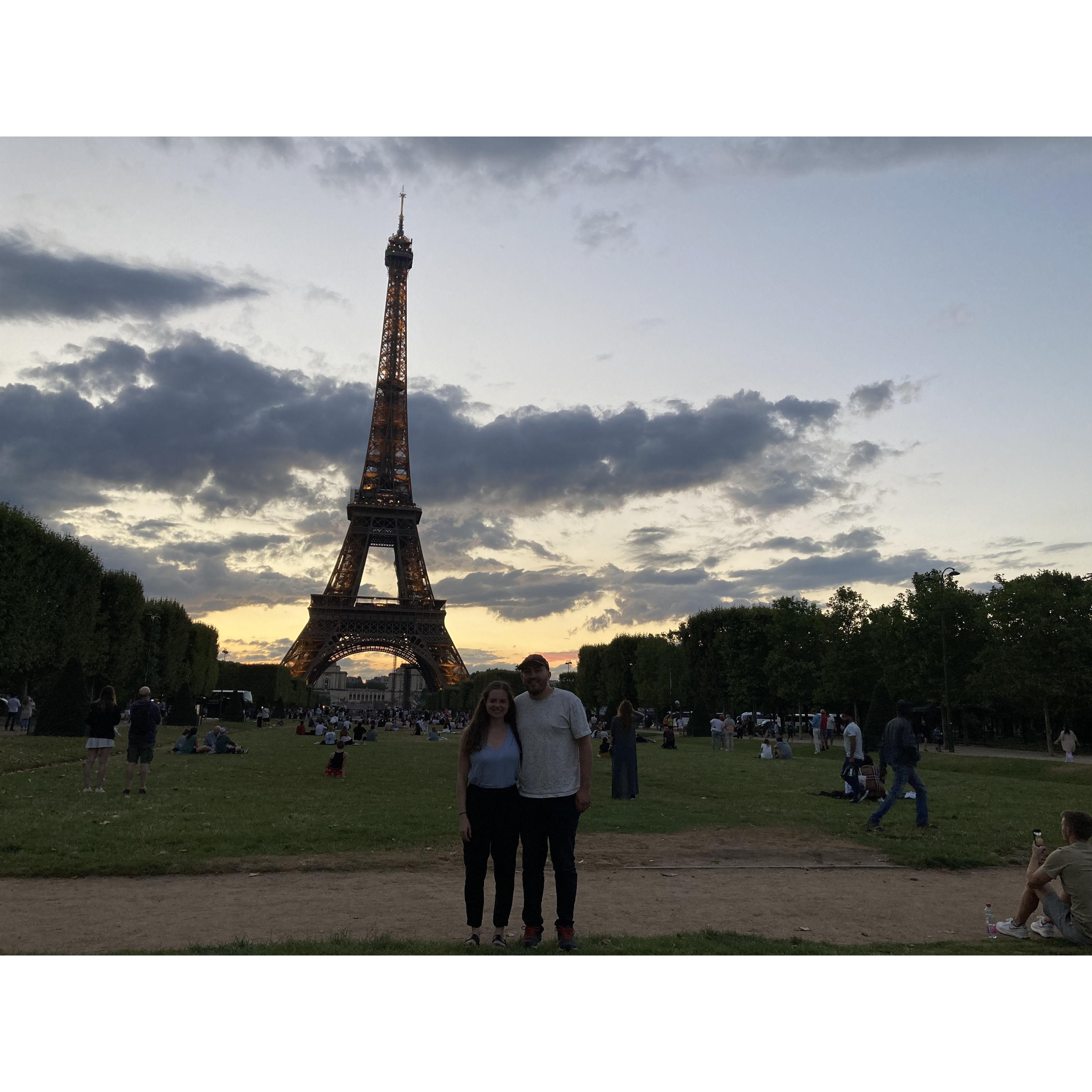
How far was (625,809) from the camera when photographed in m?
14.5

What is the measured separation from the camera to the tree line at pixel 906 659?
41.4 m

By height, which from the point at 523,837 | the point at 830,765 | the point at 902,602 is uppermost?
the point at 902,602

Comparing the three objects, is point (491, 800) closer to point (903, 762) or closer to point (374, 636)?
point (903, 762)

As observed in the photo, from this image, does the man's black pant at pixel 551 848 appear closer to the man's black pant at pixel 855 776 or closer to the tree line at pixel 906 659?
the man's black pant at pixel 855 776

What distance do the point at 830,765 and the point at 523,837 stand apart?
1034 inches

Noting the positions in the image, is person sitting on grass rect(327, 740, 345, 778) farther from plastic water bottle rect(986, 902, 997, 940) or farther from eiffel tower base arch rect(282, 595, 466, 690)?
eiffel tower base arch rect(282, 595, 466, 690)

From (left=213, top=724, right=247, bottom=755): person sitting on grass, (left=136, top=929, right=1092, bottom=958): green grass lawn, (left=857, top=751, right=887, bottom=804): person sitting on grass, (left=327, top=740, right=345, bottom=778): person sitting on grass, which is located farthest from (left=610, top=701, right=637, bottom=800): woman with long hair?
(left=213, top=724, right=247, bottom=755): person sitting on grass

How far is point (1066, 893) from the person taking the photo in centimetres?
662

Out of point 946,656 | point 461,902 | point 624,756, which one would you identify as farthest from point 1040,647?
point 461,902

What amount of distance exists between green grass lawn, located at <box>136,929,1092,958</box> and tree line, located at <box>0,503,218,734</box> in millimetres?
26075
